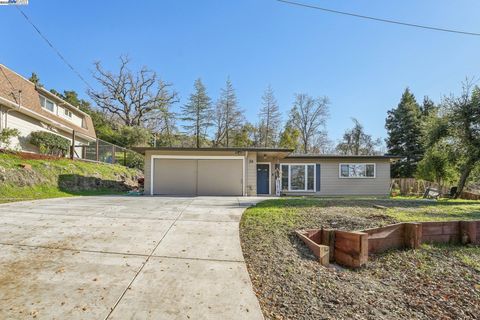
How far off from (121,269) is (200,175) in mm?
9448

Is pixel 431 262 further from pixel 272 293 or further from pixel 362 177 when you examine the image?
pixel 362 177

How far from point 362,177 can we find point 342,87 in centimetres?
528

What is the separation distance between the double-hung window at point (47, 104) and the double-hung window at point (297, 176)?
48.1 ft

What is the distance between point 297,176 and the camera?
15336 mm

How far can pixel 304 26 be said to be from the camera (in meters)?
9.63

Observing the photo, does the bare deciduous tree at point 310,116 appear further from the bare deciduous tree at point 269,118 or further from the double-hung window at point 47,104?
the double-hung window at point 47,104

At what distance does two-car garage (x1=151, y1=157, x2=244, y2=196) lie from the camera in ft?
41.5

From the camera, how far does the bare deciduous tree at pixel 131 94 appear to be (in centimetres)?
2981

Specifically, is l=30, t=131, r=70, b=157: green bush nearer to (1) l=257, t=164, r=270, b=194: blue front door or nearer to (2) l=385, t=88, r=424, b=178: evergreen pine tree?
(1) l=257, t=164, r=270, b=194: blue front door

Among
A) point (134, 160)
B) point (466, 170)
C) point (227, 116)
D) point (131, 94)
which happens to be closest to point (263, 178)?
point (466, 170)

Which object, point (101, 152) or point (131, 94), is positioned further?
point (131, 94)

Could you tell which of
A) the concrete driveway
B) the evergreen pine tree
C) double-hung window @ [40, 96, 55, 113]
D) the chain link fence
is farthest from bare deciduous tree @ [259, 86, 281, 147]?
the concrete driveway

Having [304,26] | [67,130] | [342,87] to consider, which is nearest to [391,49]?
[304,26]

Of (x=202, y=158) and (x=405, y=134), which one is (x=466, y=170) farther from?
(x=405, y=134)
